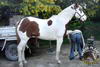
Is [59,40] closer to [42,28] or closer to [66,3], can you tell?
[42,28]

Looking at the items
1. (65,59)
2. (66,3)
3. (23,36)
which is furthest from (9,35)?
(66,3)

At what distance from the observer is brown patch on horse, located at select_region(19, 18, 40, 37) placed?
28.7ft

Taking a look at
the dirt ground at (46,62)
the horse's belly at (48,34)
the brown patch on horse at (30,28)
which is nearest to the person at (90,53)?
the dirt ground at (46,62)

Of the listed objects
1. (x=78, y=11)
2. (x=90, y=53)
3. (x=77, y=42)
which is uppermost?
(x=78, y=11)

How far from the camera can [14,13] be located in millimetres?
10398

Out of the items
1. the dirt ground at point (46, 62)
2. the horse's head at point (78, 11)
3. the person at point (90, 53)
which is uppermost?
the horse's head at point (78, 11)

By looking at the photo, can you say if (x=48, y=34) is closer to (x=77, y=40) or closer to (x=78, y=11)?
(x=77, y=40)

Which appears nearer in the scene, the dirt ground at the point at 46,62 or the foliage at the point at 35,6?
the dirt ground at the point at 46,62

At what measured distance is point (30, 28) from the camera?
8789 millimetres

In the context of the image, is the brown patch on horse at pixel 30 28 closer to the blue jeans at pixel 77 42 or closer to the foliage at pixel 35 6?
the foliage at pixel 35 6

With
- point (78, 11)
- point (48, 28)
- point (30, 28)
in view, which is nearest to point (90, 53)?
point (78, 11)

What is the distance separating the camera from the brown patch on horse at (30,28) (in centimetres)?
876

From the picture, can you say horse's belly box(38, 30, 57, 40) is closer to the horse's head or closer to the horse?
the horse

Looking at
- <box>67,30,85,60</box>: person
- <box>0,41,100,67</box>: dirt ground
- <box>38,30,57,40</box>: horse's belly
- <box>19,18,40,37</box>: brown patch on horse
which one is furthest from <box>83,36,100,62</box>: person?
<box>19,18,40,37</box>: brown patch on horse
